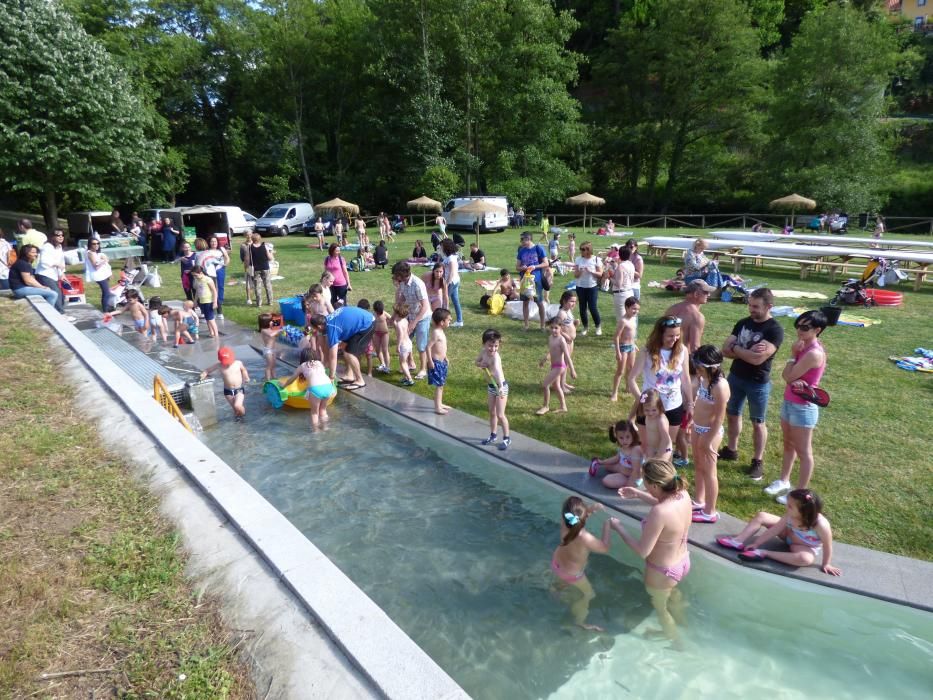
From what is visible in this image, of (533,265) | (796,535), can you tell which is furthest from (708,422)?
(533,265)

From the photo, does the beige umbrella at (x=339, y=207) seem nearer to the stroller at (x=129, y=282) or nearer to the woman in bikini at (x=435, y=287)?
the stroller at (x=129, y=282)

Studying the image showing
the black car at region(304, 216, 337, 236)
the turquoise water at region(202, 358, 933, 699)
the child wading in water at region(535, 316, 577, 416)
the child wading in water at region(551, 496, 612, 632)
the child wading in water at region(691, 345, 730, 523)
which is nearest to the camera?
the turquoise water at region(202, 358, 933, 699)

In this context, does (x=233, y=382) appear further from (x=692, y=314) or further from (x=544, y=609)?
(x=692, y=314)

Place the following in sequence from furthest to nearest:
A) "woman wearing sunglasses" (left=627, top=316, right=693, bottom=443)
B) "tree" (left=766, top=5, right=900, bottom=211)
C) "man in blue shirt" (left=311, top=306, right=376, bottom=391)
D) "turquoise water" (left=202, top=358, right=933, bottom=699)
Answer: "tree" (left=766, top=5, right=900, bottom=211) → "man in blue shirt" (left=311, top=306, right=376, bottom=391) → "woman wearing sunglasses" (left=627, top=316, right=693, bottom=443) → "turquoise water" (left=202, top=358, right=933, bottom=699)

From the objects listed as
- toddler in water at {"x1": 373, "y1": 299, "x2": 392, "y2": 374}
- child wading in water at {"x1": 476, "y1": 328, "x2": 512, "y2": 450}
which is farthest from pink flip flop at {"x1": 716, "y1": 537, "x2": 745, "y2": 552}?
toddler in water at {"x1": 373, "y1": 299, "x2": 392, "y2": 374}

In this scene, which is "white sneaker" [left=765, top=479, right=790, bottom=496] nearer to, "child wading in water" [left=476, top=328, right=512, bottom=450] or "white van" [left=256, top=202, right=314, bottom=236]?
"child wading in water" [left=476, top=328, right=512, bottom=450]

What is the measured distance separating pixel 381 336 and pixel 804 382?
5845mm

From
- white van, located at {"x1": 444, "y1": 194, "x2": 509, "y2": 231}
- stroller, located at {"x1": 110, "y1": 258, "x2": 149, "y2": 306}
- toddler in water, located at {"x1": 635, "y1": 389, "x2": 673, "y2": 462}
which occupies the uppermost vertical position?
white van, located at {"x1": 444, "y1": 194, "x2": 509, "y2": 231}

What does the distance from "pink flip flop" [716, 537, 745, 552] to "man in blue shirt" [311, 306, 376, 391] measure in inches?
200

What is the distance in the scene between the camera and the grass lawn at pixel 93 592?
2.70 metres

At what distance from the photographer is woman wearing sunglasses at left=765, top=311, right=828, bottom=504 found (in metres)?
4.62

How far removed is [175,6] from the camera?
136ft

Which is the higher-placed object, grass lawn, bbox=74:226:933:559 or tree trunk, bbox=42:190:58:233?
tree trunk, bbox=42:190:58:233

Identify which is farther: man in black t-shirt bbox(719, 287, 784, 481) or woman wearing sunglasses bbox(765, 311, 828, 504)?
man in black t-shirt bbox(719, 287, 784, 481)
